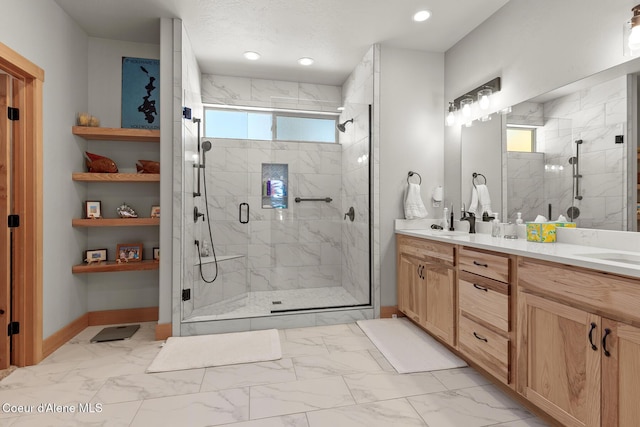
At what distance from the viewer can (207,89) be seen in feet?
12.9

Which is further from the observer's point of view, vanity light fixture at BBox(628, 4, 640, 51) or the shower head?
the shower head

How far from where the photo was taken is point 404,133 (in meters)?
3.30

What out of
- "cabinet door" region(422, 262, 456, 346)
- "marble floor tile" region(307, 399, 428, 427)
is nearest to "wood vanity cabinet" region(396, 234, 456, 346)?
"cabinet door" region(422, 262, 456, 346)

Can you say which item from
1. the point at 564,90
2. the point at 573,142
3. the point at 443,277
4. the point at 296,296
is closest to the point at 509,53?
the point at 564,90

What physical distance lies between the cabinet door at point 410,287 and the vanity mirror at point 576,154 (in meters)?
0.87

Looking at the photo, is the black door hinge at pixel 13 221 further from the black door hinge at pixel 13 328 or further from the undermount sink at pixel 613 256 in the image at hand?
the undermount sink at pixel 613 256

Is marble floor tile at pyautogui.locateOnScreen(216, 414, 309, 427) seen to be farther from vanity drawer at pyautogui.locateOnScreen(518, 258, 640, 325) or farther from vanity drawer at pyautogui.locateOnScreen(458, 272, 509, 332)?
vanity drawer at pyautogui.locateOnScreen(518, 258, 640, 325)

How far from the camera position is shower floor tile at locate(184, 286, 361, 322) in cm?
301

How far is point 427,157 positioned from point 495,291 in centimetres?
181

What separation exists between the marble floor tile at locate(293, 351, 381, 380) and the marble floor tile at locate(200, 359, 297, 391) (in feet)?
0.26

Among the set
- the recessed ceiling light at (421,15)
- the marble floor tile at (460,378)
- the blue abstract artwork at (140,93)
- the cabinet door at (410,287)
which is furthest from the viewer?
the blue abstract artwork at (140,93)

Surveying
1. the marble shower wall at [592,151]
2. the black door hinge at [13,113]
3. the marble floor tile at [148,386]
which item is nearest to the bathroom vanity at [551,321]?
the marble shower wall at [592,151]

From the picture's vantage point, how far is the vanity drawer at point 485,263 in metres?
1.85

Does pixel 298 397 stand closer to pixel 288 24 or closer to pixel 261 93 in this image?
pixel 288 24
